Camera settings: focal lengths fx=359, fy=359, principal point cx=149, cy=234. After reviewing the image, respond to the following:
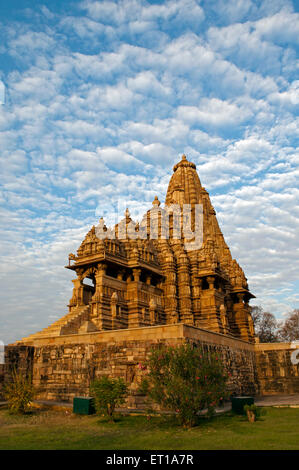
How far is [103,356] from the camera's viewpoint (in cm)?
1819

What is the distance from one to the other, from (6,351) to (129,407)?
765 centimetres

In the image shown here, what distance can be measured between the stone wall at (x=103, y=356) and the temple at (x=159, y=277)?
9.26 ft

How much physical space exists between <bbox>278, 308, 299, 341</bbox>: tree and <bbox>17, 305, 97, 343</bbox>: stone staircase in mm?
35248

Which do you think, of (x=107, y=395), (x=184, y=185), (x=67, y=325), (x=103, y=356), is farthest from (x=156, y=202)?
(x=107, y=395)

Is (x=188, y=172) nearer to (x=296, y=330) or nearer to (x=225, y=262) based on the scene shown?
(x=225, y=262)

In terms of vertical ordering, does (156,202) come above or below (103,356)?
above

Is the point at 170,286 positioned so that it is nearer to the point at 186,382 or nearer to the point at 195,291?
the point at 195,291

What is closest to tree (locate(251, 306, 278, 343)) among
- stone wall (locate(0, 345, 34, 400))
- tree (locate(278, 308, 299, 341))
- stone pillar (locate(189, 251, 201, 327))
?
tree (locate(278, 308, 299, 341))

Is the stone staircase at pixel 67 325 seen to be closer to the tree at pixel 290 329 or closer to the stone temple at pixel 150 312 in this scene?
the stone temple at pixel 150 312

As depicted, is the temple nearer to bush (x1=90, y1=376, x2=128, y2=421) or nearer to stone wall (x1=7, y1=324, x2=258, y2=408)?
stone wall (x1=7, y1=324, x2=258, y2=408)

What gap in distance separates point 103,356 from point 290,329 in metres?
40.5

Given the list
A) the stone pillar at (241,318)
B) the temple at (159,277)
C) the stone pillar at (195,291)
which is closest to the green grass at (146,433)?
the temple at (159,277)

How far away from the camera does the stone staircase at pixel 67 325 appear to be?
76.1ft
